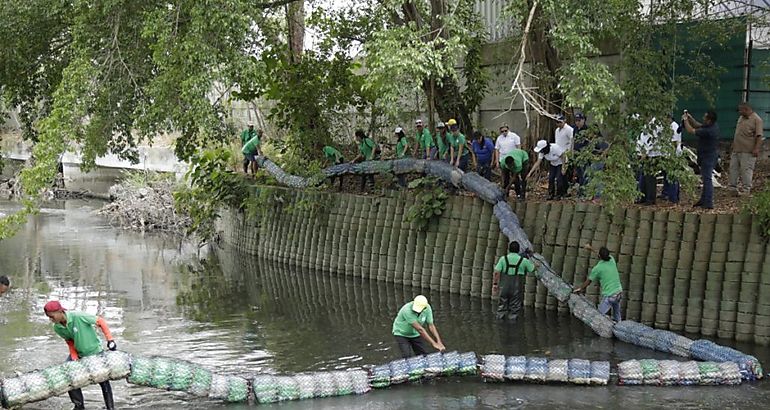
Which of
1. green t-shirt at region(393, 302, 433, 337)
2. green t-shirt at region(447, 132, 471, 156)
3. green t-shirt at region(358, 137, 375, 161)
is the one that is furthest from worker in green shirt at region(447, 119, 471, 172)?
green t-shirt at region(393, 302, 433, 337)

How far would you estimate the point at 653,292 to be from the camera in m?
15.0

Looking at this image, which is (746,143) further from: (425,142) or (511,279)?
(425,142)

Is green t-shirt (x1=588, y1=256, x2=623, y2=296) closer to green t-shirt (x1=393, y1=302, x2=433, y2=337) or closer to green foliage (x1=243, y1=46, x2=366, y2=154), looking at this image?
green t-shirt (x1=393, y1=302, x2=433, y2=337)

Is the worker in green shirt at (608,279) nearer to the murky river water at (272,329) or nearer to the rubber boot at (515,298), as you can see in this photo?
the murky river water at (272,329)

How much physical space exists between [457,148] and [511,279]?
485 cm

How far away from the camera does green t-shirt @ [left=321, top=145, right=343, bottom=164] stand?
23703mm

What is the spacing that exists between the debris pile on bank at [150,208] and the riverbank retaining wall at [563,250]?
25.7ft

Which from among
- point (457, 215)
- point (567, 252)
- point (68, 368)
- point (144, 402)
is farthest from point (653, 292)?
point (68, 368)

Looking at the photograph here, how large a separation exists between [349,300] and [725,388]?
8.87m

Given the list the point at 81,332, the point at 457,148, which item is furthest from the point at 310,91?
the point at 81,332

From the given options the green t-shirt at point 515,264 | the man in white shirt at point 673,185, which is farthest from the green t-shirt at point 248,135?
the man in white shirt at point 673,185

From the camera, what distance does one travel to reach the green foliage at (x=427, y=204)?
19312 millimetres

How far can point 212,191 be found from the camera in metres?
25.9

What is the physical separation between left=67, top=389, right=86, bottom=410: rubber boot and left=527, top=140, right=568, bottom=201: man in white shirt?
9.65 meters
